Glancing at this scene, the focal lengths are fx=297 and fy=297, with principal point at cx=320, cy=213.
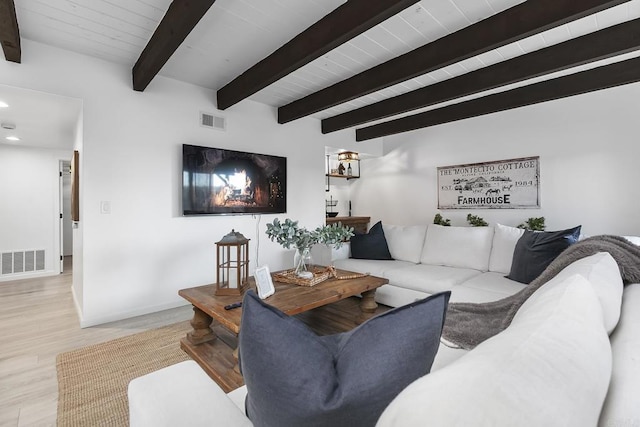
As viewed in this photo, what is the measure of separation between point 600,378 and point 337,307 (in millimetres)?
2676

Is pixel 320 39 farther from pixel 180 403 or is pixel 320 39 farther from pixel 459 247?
pixel 459 247

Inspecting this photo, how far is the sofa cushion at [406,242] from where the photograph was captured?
342cm

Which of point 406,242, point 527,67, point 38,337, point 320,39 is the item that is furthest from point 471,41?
point 38,337

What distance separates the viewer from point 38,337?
7.91 feet

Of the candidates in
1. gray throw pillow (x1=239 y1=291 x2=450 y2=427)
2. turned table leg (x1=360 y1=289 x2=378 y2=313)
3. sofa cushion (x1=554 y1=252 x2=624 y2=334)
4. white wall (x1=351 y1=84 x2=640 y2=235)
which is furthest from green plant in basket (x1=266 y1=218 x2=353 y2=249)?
white wall (x1=351 y1=84 x2=640 y2=235)

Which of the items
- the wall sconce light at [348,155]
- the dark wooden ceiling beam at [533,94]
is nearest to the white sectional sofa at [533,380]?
the dark wooden ceiling beam at [533,94]

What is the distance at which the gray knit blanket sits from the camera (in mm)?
1246

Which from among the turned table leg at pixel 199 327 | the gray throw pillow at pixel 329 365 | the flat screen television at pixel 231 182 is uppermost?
the flat screen television at pixel 231 182

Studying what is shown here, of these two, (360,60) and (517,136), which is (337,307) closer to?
(360,60)

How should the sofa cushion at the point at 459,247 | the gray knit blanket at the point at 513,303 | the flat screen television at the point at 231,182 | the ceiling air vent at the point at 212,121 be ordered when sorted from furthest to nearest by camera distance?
the ceiling air vent at the point at 212,121 < the flat screen television at the point at 231,182 < the sofa cushion at the point at 459,247 < the gray knit blanket at the point at 513,303

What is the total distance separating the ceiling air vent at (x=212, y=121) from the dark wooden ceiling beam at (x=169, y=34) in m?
0.70

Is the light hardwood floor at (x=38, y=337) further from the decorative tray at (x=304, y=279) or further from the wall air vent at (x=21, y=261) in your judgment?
the decorative tray at (x=304, y=279)

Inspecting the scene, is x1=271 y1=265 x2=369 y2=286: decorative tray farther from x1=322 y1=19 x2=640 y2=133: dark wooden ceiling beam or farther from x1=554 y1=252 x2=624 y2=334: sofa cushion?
x1=322 y1=19 x2=640 y2=133: dark wooden ceiling beam

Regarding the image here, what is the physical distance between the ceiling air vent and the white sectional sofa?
2901 mm
